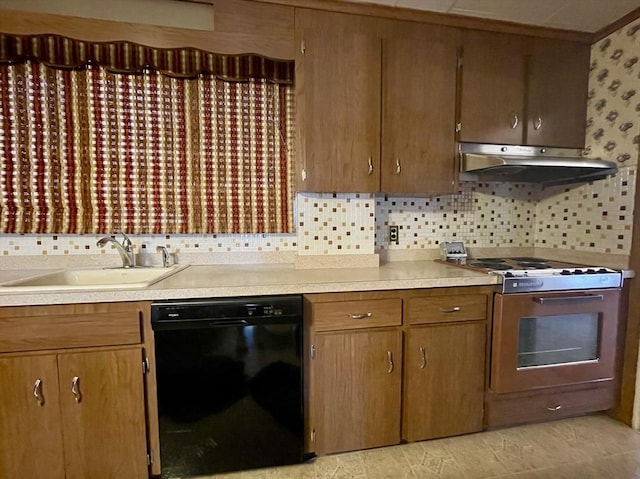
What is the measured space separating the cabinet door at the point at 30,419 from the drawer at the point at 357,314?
107cm

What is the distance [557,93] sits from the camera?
71.4 inches

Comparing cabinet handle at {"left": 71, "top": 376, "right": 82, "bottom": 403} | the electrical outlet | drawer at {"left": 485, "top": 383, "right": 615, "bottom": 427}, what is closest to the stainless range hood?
the electrical outlet

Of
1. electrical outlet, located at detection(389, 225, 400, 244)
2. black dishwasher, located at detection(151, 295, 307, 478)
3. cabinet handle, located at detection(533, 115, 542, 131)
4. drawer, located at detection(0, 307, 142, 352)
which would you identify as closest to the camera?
drawer, located at detection(0, 307, 142, 352)

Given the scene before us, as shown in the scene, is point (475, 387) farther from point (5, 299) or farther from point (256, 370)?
point (5, 299)

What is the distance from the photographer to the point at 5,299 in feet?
3.65

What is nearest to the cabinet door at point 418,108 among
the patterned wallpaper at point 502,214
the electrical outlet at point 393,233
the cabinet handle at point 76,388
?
the patterned wallpaper at point 502,214

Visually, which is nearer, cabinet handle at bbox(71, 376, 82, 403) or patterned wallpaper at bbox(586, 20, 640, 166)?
cabinet handle at bbox(71, 376, 82, 403)

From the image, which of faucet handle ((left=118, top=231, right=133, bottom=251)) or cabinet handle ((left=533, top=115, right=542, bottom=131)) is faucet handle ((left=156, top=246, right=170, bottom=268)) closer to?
faucet handle ((left=118, top=231, right=133, bottom=251))

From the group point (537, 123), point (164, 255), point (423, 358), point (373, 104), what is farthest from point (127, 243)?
point (537, 123)

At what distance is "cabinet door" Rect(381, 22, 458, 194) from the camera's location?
1.62 m

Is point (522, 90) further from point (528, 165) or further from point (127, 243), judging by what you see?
point (127, 243)

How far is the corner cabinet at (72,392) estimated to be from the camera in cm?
116

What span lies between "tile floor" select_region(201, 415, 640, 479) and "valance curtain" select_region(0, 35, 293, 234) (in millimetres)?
1268

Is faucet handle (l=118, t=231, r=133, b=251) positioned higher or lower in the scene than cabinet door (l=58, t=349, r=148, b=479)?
higher
